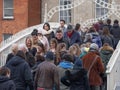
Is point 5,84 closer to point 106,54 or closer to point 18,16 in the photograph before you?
point 106,54

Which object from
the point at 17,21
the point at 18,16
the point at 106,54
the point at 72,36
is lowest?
the point at 106,54

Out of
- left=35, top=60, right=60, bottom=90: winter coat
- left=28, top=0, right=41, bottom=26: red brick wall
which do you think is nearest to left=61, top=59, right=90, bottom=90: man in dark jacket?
left=35, top=60, right=60, bottom=90: winter coat

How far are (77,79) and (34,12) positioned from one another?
30.0m

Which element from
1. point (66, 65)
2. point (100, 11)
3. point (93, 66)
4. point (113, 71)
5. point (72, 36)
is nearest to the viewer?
point (66, 65)

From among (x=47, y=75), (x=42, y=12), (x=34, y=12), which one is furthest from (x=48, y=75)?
(x=42, y=12)

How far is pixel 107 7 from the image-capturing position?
3928 cm

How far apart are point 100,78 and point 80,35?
6103mm

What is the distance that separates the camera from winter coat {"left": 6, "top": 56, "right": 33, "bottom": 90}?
13023 millimetres

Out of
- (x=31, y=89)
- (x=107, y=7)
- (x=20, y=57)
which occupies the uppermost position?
(x=107, y=7)

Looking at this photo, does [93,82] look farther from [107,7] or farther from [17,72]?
[107,7]

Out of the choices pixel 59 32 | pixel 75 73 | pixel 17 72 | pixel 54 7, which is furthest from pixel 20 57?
pixel 54 7

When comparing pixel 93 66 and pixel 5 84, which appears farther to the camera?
pixel 93 66

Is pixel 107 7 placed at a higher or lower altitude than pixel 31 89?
higher

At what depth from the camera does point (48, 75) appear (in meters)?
13.1
